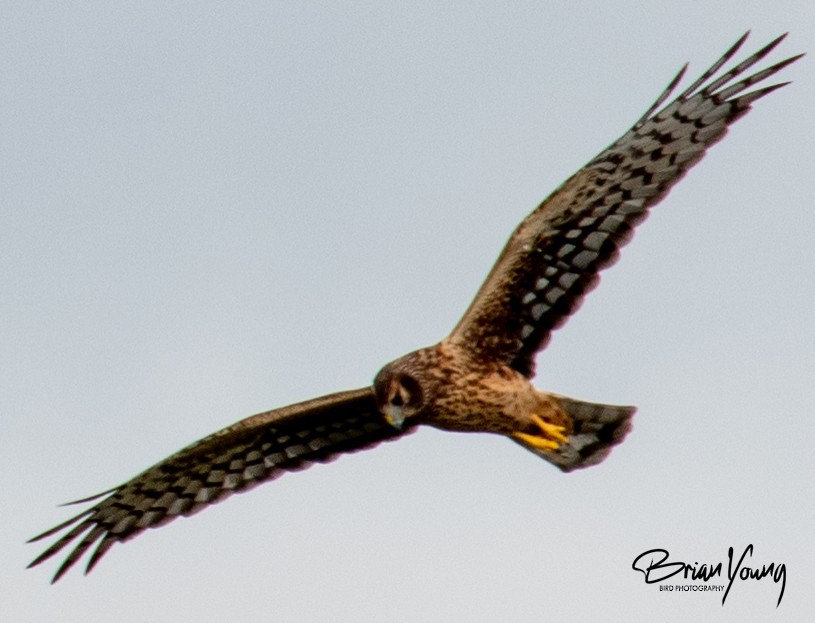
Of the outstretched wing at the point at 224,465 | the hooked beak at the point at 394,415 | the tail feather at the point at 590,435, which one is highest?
the outstretched wing at the point at 224,465

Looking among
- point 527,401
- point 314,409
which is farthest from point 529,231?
point 314,409

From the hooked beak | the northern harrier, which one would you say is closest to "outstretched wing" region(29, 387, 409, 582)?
the northern harrier

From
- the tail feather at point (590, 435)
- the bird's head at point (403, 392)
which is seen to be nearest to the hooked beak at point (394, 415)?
the bird's head at point (403, 392)

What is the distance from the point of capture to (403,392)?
10.7 meters

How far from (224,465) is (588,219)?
2.93 metres

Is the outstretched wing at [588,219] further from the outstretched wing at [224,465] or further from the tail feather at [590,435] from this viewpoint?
the outstretched wing at [224,465]

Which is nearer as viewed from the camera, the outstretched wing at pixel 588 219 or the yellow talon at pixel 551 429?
the outstretched wing at pixel 588 219

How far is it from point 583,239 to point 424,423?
4.65 ft

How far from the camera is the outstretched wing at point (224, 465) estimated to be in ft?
38.2

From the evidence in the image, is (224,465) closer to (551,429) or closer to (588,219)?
(551,429)

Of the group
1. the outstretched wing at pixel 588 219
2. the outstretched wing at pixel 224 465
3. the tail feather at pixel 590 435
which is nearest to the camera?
the outstretched wing at pixel 588 219

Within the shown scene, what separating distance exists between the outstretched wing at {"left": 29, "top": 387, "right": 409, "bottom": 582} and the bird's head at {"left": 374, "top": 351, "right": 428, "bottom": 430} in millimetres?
750

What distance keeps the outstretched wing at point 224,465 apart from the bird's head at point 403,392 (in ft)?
2.46

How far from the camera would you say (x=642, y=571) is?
37.8 feet
